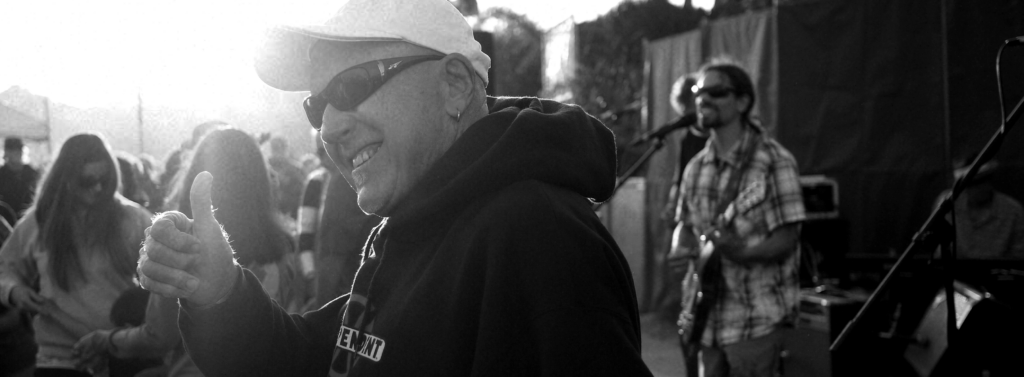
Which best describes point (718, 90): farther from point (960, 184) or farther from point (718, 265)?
point (960, 184)

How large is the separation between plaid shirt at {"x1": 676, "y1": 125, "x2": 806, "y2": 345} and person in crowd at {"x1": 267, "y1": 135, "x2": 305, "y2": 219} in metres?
5.39

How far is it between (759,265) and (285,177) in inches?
227

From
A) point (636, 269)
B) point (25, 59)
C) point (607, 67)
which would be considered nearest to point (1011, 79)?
point (636, 269)

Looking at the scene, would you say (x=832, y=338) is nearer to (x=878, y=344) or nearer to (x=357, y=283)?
(x=878, y=344)

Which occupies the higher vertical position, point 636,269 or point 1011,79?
point 1011,79

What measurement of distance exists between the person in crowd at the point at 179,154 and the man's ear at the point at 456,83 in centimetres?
432

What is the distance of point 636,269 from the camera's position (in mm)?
10195

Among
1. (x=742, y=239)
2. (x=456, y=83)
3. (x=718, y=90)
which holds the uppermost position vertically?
(x=718, y=90)

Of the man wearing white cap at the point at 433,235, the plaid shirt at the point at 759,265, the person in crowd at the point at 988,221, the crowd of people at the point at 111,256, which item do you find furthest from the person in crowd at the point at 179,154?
the person in crowd at the point at 988,221

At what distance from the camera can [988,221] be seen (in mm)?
6254

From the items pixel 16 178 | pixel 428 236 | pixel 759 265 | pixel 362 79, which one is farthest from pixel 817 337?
pixel 16 178

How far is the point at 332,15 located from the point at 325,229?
2436 mm

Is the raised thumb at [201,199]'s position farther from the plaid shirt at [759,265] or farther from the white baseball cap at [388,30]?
the plaid shirt at [759,265]

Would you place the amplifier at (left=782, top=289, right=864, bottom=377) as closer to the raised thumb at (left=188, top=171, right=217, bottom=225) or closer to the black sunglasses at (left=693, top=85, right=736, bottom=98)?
the black sunglasses at (left=693, top=85, right=736, bottom=98)
